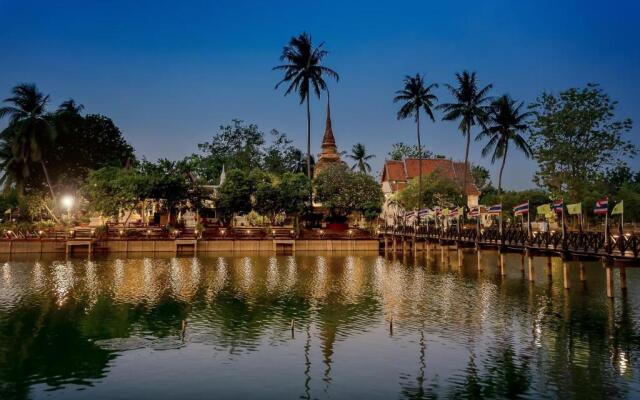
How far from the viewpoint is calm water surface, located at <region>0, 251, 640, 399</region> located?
1773 centimetres

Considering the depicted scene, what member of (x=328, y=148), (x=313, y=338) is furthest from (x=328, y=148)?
(x=313, y=338)

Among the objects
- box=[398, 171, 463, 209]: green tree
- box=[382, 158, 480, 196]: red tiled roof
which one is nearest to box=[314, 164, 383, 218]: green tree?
box=[398, 171, 463, 209]: green tree

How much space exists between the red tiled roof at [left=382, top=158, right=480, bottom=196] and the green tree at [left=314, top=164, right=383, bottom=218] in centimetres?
2194

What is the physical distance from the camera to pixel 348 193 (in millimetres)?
77438

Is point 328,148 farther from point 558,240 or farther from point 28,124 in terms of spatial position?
point 558,240

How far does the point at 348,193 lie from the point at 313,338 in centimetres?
5432

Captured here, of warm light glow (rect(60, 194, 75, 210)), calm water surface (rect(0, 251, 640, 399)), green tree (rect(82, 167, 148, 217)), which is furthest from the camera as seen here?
warm light glow (rect(60, 194, 75, 210))

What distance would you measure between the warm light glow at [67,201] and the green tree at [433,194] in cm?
5092

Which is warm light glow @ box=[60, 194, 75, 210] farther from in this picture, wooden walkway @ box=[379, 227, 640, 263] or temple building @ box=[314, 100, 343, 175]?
wooden walkway @ box=[379, 227, 640, 263]

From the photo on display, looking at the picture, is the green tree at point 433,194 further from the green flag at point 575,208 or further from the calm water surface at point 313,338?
the green flag at point 575,208

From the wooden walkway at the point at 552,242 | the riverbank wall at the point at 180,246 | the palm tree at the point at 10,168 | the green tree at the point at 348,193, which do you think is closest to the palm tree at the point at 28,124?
the palm tree at the point at 10,168

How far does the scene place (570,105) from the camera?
55219mm

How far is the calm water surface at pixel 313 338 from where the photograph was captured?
58.2 feet

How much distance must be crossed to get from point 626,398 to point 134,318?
21243 millimetres
